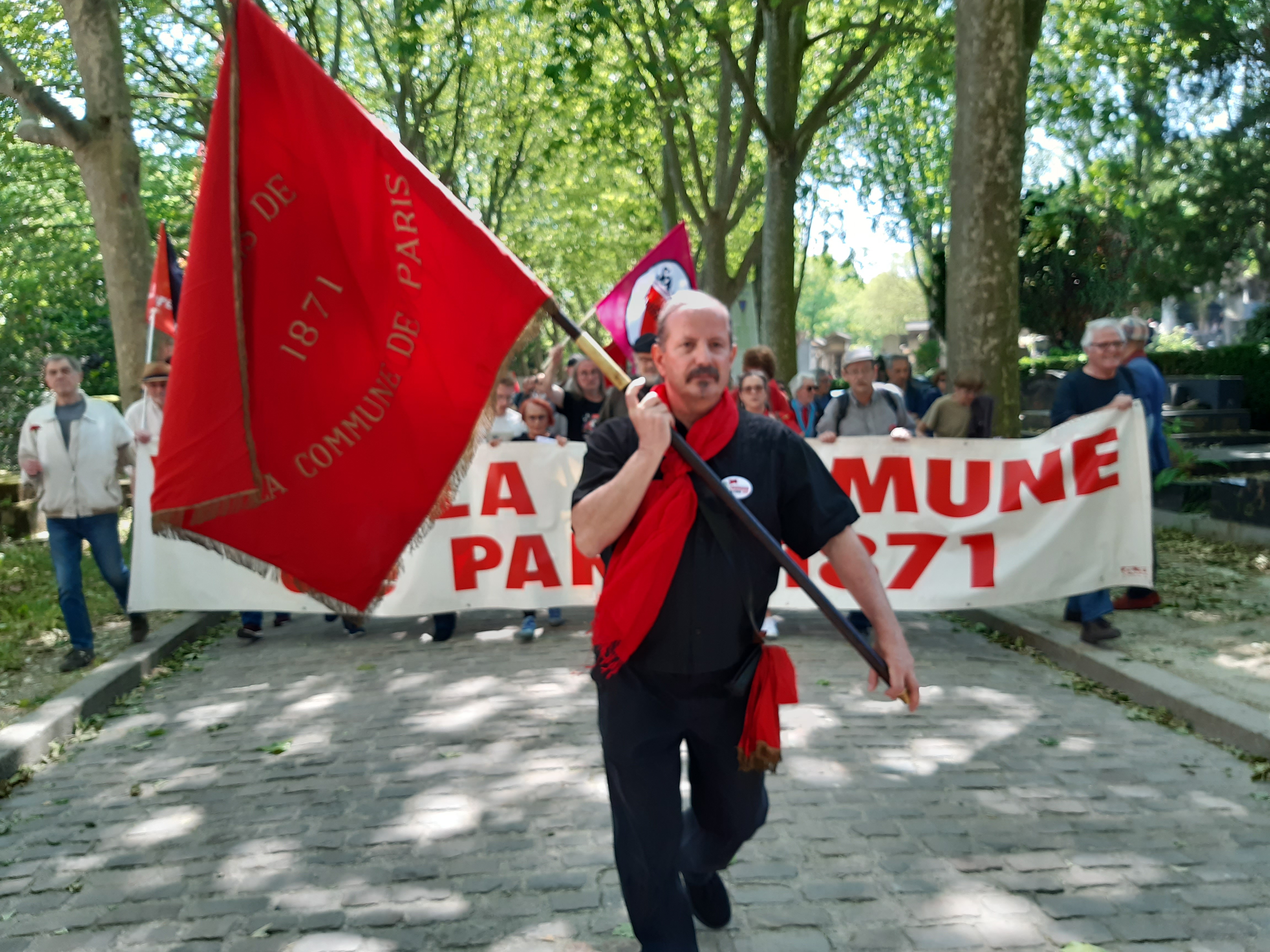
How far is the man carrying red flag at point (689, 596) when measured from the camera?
308 centimetres

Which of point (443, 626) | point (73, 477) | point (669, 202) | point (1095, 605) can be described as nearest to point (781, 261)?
point (669, 202)

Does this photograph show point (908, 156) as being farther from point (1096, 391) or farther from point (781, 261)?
point (1096, 391)

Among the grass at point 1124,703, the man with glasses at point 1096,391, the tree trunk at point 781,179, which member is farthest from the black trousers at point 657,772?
the tree trunk at point 781,179

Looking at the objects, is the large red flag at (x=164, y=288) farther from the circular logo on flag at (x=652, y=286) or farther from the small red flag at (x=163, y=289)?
the circular logo on flag at (x=652, y=286)

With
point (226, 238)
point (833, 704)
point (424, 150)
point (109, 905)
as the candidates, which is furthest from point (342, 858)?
point (424, 150)

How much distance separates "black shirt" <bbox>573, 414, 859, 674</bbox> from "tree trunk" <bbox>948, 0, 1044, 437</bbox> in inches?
278

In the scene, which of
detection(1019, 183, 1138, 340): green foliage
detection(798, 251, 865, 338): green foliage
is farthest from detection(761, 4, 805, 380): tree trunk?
detection(798, 251, 865, 338): green foliage

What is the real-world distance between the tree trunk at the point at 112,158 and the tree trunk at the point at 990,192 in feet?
23.9

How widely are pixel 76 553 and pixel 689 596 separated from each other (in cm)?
624

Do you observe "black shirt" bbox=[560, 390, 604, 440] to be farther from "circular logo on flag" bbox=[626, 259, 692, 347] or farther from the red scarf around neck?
the red scarf around neck

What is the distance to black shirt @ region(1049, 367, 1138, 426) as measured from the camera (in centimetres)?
820

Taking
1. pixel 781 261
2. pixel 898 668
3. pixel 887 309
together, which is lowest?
pixel 898 668

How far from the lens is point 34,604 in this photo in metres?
10.5

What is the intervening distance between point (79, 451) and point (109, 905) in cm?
459
